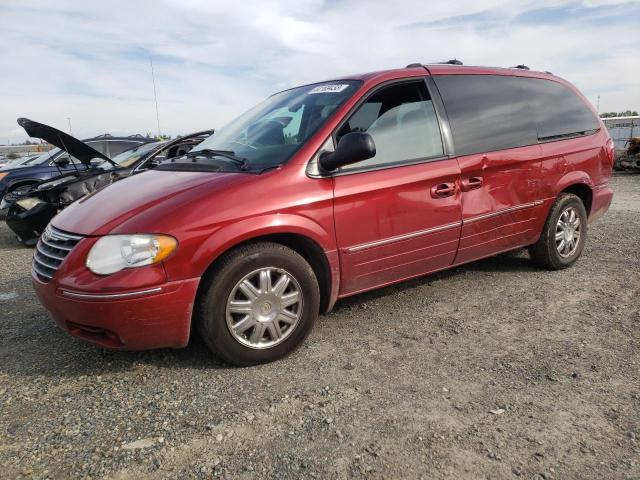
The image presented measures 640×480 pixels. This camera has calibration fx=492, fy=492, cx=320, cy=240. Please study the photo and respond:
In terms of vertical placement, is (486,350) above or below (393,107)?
below

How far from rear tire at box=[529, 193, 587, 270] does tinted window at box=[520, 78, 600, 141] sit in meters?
0.59

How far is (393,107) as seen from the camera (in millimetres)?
3482

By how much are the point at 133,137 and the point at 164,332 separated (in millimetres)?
8698

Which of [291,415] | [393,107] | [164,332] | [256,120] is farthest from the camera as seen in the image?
[256,120]

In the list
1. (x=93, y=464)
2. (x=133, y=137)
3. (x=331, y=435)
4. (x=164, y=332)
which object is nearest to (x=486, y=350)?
(x=331, y=435)

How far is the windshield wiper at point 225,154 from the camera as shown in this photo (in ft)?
10.3

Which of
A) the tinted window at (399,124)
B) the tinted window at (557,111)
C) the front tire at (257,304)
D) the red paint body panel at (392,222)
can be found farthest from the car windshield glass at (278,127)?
the tinted window at (557,111)

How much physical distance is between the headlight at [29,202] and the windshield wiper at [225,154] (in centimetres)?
394

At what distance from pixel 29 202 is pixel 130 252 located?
496 centimetres

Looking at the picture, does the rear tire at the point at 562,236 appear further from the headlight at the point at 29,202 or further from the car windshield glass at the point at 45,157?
the car windshield glass at the point at 45,157

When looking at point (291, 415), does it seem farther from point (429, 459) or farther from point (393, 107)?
point (393, 107)

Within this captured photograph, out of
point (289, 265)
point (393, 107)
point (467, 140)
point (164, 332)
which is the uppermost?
point (393, 107)

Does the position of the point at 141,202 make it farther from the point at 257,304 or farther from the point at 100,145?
the point at 100,145

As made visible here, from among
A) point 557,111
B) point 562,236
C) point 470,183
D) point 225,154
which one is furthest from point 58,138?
point 562,236
